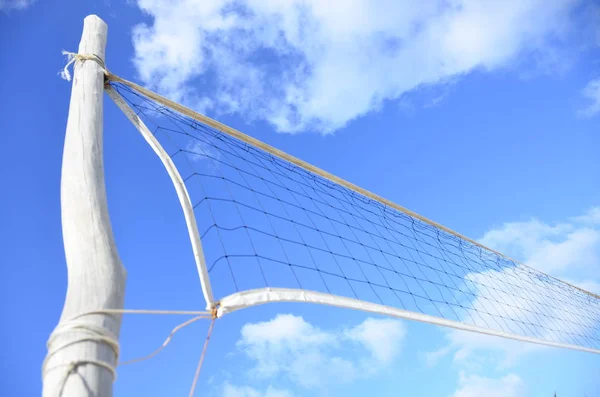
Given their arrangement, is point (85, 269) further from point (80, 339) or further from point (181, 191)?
point (181, 191)

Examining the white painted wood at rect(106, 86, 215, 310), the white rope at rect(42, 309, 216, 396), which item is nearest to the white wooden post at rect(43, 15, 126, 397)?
the white rope at rect(42, 309, 216, 396)

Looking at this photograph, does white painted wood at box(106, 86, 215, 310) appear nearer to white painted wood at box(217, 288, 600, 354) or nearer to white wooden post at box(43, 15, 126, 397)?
white painted wood at box(217, 288, 600, 354)

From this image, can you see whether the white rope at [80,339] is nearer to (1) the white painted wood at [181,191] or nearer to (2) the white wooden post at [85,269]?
(2) the white wooden post at [85,269]

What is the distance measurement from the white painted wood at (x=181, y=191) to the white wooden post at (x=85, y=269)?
39 centimetres

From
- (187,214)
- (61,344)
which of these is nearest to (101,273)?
(61,344)

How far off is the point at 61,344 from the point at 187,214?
3.14 feet

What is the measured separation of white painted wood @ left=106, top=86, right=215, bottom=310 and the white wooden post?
389mm

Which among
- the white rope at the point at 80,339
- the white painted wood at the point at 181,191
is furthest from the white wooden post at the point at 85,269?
the white painted wood at the point at 181,191

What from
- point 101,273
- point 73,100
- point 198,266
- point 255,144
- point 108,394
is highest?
point 255,144

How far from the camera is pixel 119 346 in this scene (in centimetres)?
161

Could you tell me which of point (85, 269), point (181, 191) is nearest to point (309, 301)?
point (181, 191)

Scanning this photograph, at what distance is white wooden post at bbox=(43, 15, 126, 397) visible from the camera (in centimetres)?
145

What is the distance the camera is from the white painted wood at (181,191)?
6.97 ft

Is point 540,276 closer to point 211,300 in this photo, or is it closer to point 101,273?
point 211,300
